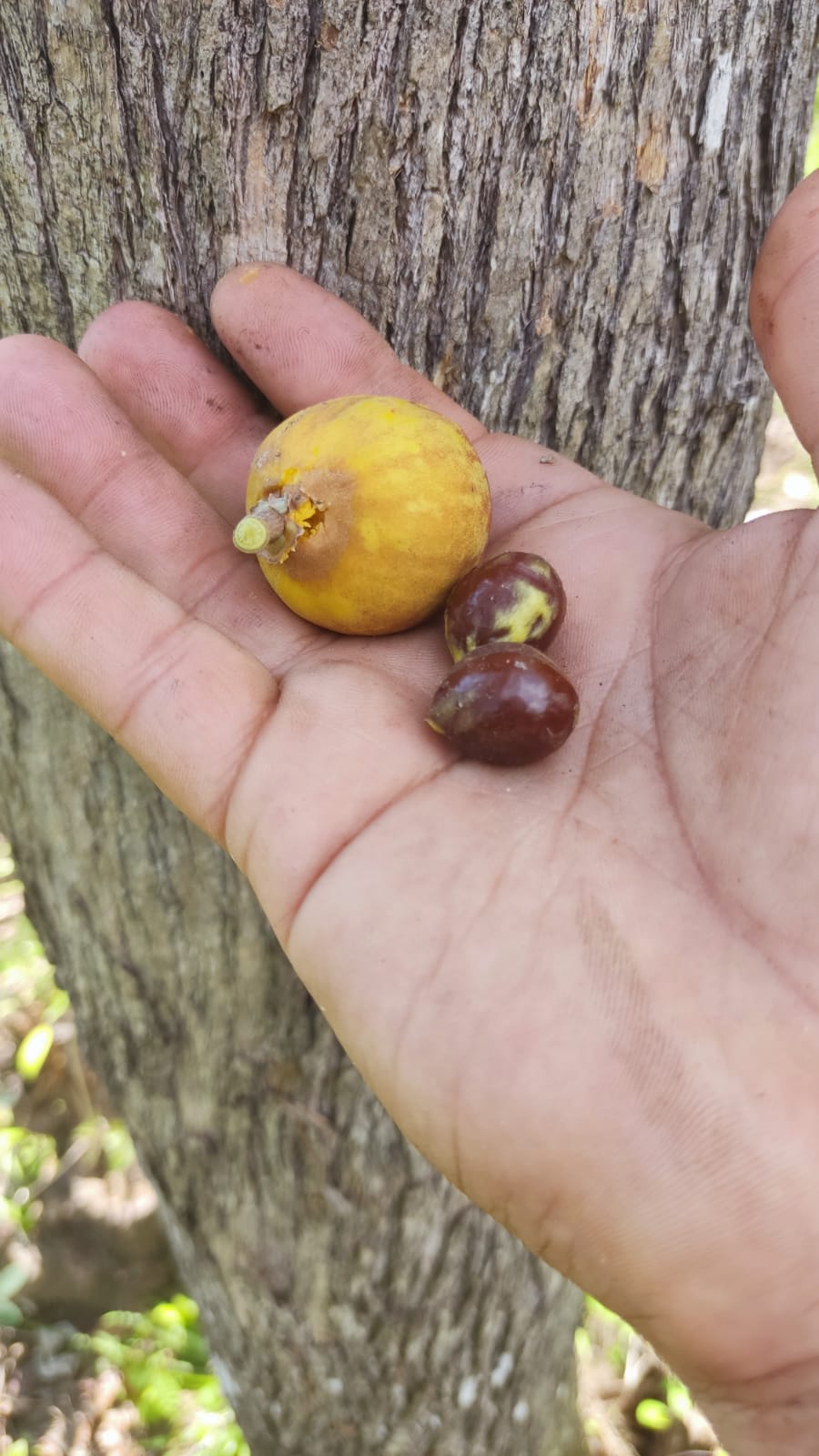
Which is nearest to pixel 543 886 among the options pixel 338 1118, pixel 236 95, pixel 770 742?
pixel 770 742

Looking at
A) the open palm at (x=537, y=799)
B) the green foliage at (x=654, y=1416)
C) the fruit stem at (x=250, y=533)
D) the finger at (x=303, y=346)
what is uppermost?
the finger at (x=303, y=346)

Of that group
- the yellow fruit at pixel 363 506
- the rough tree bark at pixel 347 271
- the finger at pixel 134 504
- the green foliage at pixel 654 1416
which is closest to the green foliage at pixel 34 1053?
the rough tree bark at pixel 347 271

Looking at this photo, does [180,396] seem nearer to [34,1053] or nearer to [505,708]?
[505,708]

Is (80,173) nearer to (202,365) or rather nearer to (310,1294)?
(202,365)

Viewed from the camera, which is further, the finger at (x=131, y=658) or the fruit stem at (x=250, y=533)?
the fruit stem at (x=250, y=533)

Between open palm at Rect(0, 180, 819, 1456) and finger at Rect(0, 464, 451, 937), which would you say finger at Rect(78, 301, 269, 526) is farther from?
finger at Rect(0, 464, 451, 937)

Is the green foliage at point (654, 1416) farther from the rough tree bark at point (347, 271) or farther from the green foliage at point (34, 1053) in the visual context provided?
the green foliage at point (34, 1053)

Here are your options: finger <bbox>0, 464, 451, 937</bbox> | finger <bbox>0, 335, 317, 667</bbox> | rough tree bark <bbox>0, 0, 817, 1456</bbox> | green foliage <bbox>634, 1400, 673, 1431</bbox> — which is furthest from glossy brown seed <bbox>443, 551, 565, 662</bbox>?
green foliage <bbox>634, 1400, 673, 1431</bbox>

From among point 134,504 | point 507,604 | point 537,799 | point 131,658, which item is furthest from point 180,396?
point 537,799
